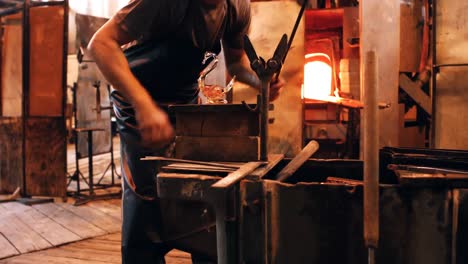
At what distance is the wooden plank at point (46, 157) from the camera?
18.0ft

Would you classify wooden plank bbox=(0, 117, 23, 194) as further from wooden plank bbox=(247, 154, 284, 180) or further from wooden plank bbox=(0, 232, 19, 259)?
wooden plank bbox=(247, 154, 284, 180)

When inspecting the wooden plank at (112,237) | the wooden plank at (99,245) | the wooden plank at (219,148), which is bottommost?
the wooden plank at (99,245)

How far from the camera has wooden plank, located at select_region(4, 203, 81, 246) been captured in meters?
4.09

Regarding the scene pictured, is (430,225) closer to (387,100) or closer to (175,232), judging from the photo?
(175,232)

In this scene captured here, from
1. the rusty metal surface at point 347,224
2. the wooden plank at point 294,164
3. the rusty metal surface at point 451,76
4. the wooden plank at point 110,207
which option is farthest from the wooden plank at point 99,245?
the rusty metal surface at point 451,76

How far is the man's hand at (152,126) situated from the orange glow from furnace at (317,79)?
3.18 metres

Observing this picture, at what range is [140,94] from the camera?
184 cm

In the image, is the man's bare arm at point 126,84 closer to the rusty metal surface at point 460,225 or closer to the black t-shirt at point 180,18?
the black t-shirt at point 180,18

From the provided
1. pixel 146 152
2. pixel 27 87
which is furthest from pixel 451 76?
pixel 27 87

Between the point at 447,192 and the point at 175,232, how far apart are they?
1034mm

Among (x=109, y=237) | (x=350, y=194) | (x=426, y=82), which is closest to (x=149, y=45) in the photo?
(x=350, y=194)

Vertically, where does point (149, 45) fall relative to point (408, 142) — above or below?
above

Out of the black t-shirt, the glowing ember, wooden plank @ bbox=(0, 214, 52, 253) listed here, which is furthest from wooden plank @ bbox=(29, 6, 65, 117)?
the black t-shirt

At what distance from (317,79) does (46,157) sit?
350cm
